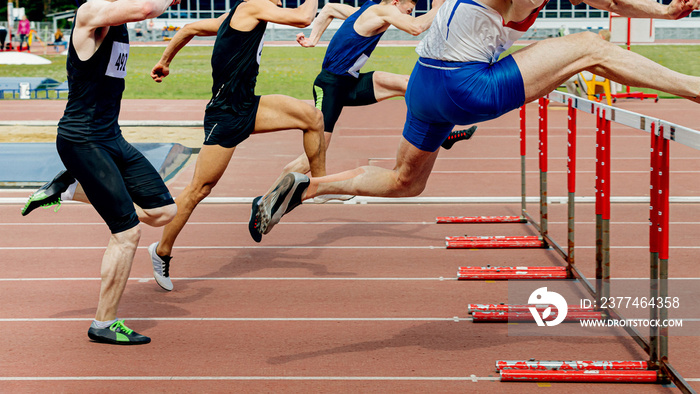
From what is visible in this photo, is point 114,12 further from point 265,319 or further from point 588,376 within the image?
point 588,376

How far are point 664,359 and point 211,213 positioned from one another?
5521mm

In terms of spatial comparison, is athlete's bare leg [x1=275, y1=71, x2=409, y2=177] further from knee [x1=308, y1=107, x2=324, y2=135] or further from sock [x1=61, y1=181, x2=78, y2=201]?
sock [x1=61, y1=181, x2=78, y2=201]

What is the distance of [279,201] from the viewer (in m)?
4.65

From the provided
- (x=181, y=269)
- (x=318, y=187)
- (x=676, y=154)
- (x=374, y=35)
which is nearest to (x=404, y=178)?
(x=318, y=187)

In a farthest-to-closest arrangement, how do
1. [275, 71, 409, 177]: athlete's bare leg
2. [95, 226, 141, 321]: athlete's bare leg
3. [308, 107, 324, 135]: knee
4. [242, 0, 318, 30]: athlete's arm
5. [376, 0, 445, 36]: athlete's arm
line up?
[275, 71, 409, 177]: athlete's bare leg → [376, 0, 445, 36]: athlete's arm → [308, 107, 324, 135]: knee → [242, 0, 318, 30]: athlete's arm → [95, 226, 141, 321]: athlete's bare leg

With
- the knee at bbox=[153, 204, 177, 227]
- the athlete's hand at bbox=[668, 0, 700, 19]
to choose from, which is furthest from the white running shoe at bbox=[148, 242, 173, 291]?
the athlete's hand at bbox=[668, 0, 700, 19]

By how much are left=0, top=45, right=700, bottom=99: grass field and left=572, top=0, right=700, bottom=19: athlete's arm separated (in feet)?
54.7

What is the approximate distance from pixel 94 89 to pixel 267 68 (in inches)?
999

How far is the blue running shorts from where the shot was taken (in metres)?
4.13

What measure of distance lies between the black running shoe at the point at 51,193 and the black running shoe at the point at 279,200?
137 cm

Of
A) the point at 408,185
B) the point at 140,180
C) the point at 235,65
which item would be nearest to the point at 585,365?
the point at 408,185

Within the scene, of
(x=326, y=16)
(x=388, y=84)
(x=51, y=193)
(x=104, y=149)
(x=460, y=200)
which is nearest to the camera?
(x=104, y=149)

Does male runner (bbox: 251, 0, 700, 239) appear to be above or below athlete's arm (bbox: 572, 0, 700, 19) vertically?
below

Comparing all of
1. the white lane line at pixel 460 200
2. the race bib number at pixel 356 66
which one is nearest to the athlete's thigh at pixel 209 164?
the race bib number at pixel 356 66
